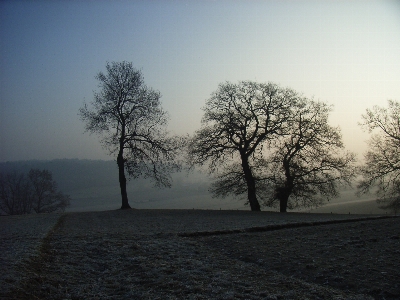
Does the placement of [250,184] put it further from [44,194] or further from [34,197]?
[34,197]

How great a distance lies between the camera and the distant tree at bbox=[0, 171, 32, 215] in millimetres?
69812

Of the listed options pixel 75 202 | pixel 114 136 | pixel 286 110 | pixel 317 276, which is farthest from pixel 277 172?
pixel 75 202

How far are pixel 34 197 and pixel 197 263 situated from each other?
224 ft

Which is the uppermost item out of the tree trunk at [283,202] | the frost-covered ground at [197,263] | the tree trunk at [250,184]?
the tree trunk at [250,184]

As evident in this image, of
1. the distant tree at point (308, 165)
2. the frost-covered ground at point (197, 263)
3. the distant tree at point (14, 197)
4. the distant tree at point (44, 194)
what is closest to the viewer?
the frost-covered ground at point (197, 263)

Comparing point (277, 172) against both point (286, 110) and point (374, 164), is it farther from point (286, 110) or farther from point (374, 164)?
point (374, 164)

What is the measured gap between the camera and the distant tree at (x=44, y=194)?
70.6 m

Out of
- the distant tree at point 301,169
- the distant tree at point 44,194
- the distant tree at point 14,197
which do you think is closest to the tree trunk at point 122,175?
the distant tree at point 301,169

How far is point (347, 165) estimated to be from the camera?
115ft

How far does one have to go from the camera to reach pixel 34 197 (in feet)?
233

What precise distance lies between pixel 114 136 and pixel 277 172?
1813cm

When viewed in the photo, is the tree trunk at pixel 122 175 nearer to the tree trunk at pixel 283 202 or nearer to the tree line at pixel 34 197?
the tree trunk at pixel 283 202

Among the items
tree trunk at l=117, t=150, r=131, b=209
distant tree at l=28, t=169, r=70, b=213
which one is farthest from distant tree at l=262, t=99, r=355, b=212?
distant tree at l=28, t=169, r=70, b=213

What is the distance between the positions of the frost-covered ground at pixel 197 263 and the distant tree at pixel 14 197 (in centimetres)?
5940
